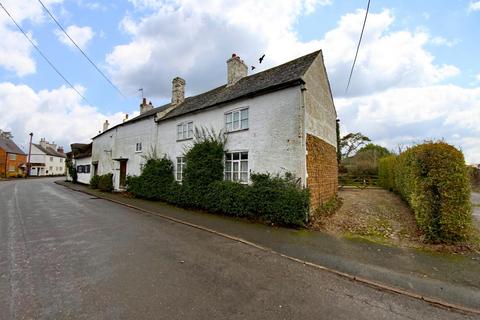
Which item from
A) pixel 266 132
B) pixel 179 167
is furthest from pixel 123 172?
pixel 266 132

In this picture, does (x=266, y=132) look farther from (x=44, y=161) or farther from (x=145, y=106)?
(x=44, y=161)

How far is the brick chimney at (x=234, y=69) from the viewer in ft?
47.6

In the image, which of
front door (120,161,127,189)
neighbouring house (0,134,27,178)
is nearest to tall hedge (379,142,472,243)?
front door (120,161,127,189)

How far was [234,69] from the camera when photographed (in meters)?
14.5

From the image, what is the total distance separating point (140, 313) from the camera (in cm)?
323

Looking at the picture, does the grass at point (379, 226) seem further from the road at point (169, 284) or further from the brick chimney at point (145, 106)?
the brick chimney at point (145, 106)

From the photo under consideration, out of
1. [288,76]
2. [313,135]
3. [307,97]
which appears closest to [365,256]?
[313,135]

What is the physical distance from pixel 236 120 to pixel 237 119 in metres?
0.08

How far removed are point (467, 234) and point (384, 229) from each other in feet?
7.18

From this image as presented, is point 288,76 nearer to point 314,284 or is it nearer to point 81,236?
point 314,284

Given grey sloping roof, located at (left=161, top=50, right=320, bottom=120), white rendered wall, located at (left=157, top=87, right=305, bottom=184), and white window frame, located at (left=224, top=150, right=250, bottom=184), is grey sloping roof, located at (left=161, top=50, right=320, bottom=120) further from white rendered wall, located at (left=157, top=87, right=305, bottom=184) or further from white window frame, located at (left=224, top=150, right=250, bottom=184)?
white window frame, located at (left=224, top=150, right=250, bottom=184)

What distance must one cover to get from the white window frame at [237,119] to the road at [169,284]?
19.8ft

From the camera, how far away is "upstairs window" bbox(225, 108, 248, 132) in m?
11.1

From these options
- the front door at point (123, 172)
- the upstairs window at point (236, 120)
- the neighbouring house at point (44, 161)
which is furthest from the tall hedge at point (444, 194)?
the neighbouring house at point (44, 161)
